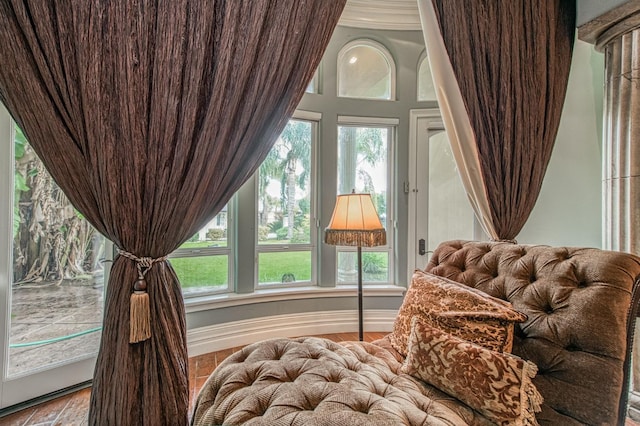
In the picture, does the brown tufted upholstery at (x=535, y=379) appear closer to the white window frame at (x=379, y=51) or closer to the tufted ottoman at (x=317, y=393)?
the tufted ottoman at (x=317, y=393)

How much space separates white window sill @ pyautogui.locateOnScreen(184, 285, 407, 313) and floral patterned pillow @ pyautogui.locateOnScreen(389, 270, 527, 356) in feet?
4.60


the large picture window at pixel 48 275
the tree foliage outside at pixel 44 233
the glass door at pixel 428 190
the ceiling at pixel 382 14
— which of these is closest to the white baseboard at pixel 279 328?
the glass door at pixel 428 190

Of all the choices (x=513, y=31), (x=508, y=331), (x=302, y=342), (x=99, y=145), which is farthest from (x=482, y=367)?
(x=513, y=31)

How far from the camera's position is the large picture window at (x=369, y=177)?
3.03 meters

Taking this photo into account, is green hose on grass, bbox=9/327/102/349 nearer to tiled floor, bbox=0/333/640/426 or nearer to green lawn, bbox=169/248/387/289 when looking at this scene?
tiled floor, bbox=0/333/640/426

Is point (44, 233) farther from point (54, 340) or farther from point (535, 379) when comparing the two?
point (535, 379)

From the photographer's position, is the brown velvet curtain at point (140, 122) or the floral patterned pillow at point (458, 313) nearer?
the floral patterned pillow at point (458, 313)

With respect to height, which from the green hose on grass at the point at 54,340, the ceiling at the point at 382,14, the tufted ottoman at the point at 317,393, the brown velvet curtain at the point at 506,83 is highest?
the ceiling at the point at 382,14

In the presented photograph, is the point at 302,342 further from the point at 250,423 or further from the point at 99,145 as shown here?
the point at 99,145

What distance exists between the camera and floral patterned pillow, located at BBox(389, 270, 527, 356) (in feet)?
3.73

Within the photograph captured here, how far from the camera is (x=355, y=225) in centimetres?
190

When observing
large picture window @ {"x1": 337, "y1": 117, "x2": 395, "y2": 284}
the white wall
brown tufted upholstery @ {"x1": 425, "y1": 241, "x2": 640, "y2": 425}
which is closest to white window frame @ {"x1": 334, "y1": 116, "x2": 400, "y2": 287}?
large picture window @ {"x1": 337, "y1": 117, "x2": 395, "y2": 284}

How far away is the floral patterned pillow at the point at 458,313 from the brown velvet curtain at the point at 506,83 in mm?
925

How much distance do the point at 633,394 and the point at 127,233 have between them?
9.19 feet
